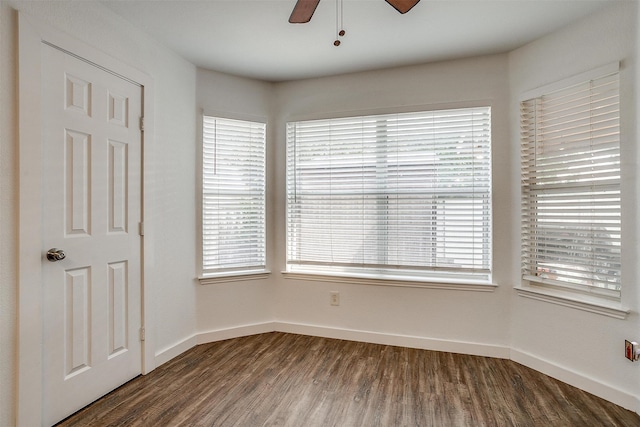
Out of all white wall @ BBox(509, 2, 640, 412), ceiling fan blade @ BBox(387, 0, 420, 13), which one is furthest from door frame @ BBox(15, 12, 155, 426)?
white wall @ BBox(509, 2, 640, 412)

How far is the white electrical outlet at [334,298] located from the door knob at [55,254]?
208 cm

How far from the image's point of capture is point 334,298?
3174mm

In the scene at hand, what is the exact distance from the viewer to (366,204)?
310 cm

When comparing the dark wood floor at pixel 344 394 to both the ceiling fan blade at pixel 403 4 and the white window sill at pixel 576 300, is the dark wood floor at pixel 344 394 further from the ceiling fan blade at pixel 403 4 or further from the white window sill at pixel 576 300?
the ceiling fan blade at pixel 403 4

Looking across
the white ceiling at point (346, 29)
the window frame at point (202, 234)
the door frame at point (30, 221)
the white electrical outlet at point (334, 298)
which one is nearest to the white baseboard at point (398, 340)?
the white electrical outlet at point (334, 298)

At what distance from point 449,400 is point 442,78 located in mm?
2434

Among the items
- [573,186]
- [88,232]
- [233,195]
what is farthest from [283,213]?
[573,186]

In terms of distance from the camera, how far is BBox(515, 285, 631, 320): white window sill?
6.81 feet

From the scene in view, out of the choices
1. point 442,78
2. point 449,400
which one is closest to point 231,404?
point 449,400

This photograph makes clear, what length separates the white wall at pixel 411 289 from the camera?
2.73m

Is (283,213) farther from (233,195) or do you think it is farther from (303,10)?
(303,10)

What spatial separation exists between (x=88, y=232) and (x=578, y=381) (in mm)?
3275

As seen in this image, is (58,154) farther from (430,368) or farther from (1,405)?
(430,368)

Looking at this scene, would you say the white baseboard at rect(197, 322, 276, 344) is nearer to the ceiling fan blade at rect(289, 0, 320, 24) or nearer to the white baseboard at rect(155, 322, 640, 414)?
the white baseboard at rect(155, 322, 640, 414)
